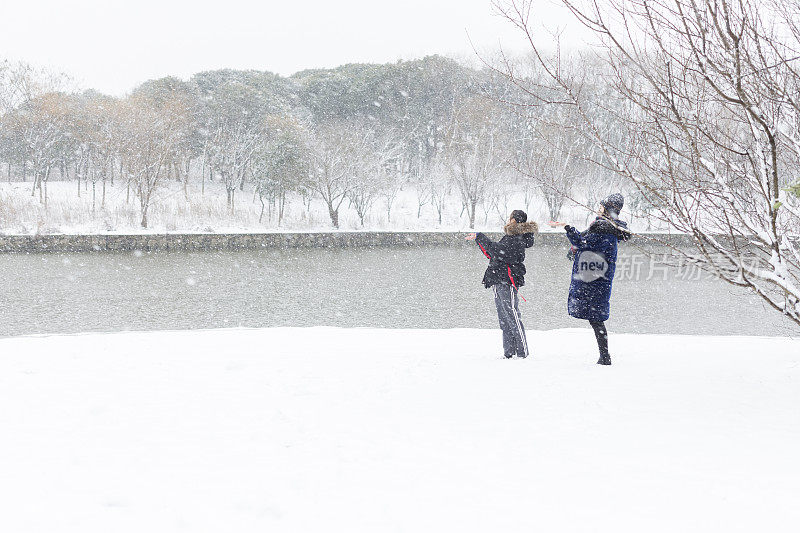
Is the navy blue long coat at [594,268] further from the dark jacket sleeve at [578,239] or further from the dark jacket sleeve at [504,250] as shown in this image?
the dark jacket sleeve at [504,250]

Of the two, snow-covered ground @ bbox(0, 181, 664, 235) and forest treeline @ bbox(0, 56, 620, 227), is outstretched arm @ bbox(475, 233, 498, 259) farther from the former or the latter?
forest treeline @ bbox(0, 56, 620, 227)

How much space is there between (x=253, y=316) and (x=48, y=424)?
633 cm

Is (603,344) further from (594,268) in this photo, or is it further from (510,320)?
(510,320)

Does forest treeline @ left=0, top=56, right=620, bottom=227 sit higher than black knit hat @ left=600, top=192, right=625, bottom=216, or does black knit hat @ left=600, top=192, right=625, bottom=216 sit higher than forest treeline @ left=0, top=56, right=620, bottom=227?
forest treeline @ left=0, top=56, right=620, bottom=227

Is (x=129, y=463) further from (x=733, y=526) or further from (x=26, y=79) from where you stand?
(x=26, y=79)

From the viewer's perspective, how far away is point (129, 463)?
2488 millimetres

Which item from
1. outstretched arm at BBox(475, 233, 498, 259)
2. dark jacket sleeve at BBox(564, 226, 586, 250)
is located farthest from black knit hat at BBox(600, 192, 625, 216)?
outstretched arm at BBox(475, 233, 498, 259)

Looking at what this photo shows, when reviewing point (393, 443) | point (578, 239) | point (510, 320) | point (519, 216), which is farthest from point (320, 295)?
point (393, 443)

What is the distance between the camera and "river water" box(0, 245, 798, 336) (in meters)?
8.71

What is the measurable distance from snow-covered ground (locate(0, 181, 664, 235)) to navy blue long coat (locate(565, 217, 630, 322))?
15.0 m

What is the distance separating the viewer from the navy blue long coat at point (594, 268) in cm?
399

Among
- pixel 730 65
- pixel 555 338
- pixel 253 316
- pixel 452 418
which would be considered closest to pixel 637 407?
pixel 452 418

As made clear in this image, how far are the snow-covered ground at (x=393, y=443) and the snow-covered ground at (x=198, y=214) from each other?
620 inches

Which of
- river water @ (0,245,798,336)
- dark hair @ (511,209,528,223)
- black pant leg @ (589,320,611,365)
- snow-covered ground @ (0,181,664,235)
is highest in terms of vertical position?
snow-covered ground @ (0,181,664,235)
